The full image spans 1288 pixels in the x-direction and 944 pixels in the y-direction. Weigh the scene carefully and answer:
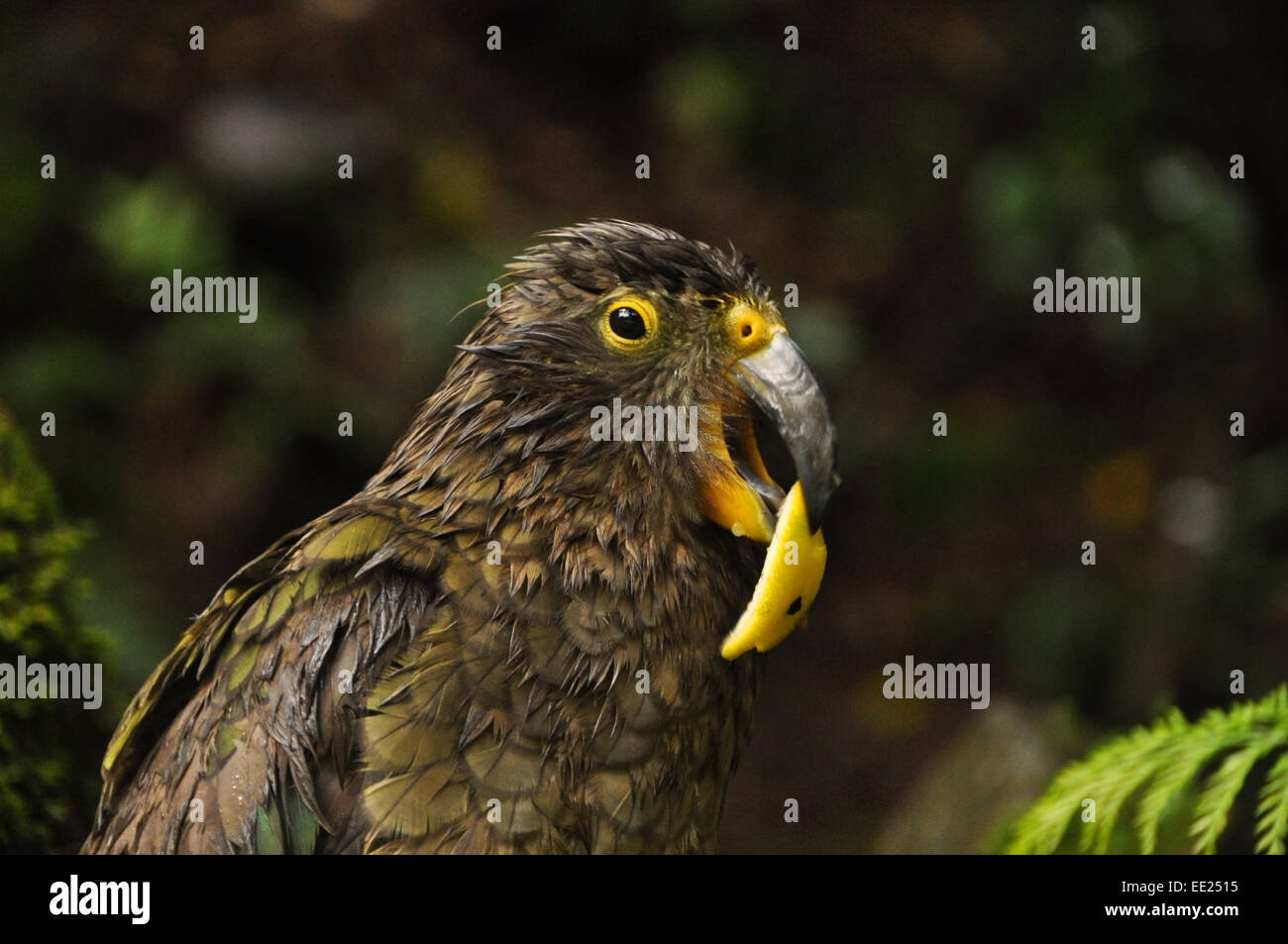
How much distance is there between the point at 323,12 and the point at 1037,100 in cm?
341

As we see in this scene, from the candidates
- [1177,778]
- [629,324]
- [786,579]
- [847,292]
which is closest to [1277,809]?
[1177,778]

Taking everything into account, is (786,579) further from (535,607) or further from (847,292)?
(847,292)

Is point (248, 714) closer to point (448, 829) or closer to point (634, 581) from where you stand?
point (448, 829)

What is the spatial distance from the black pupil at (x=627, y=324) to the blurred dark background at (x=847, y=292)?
8.20ft

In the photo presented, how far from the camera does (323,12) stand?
6535 millimetres

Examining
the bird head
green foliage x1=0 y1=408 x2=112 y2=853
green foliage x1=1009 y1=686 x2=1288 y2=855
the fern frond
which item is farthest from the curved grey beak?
green foliage x1=0 y1=408 x2=112 y2=853

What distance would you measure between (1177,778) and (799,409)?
119 centimetres

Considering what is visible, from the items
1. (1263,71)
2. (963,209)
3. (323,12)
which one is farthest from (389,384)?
(1263,71)

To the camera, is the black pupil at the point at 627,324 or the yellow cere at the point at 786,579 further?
the black pupil at the point at 627,324

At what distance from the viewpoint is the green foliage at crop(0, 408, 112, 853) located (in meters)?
3.30

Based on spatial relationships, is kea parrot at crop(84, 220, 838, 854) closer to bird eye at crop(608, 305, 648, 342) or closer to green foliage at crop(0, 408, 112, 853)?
bird eye at crop(608, 305, 648, 342)

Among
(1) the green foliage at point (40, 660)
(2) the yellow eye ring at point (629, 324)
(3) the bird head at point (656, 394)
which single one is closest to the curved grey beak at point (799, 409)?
(3) the bird head at point (656, 394)

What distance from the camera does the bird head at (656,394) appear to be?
299 cm

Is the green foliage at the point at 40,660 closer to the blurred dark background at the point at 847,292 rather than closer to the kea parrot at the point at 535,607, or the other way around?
the kea parrot at the point at 535,607
